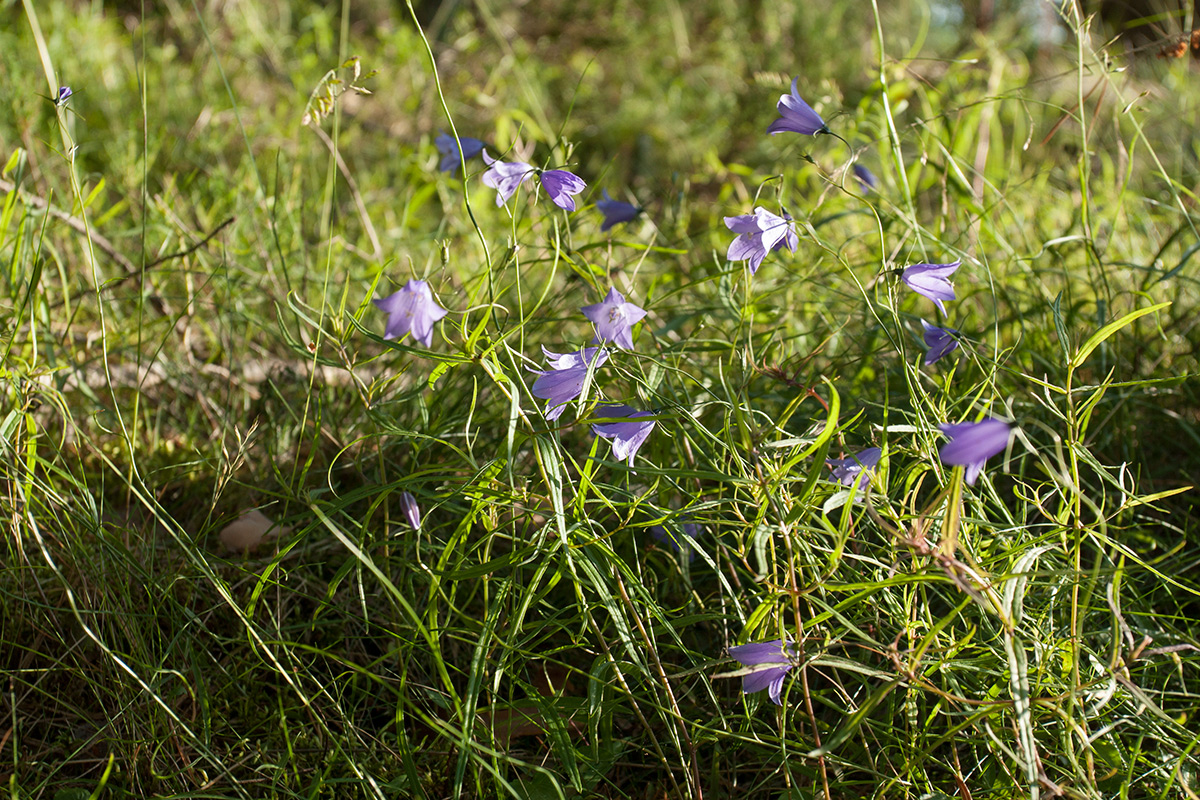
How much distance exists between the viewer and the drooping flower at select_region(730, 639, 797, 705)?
99 cm

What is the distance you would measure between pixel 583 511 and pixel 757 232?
433 millimetres

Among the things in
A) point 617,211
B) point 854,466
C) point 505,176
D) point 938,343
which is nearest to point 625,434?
point 854,466

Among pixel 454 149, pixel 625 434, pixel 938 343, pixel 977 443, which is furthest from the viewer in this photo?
pixel 454 149

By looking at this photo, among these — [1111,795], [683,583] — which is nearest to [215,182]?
[683,583]

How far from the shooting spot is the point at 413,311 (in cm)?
107

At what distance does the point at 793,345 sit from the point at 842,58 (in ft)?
10.6

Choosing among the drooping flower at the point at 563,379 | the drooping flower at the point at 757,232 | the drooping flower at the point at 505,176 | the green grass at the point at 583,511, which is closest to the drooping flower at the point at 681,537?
the green grass at the point at 583,511

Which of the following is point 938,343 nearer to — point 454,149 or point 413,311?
point 413,311

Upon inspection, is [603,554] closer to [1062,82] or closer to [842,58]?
[842,58]

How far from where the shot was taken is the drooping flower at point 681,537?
3.91 feet

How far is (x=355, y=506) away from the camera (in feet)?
4.92

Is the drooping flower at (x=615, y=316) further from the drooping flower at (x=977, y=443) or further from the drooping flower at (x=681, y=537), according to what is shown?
the drooping flower at (x=977, y=443)

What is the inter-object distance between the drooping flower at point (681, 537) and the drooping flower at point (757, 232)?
14.8 inches

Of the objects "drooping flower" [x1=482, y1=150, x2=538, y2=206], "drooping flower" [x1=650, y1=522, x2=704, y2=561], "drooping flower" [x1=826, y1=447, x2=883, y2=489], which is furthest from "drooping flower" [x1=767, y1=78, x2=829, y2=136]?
"drooping flower" [x1=650, y1=522, x2=704, y2=561]
